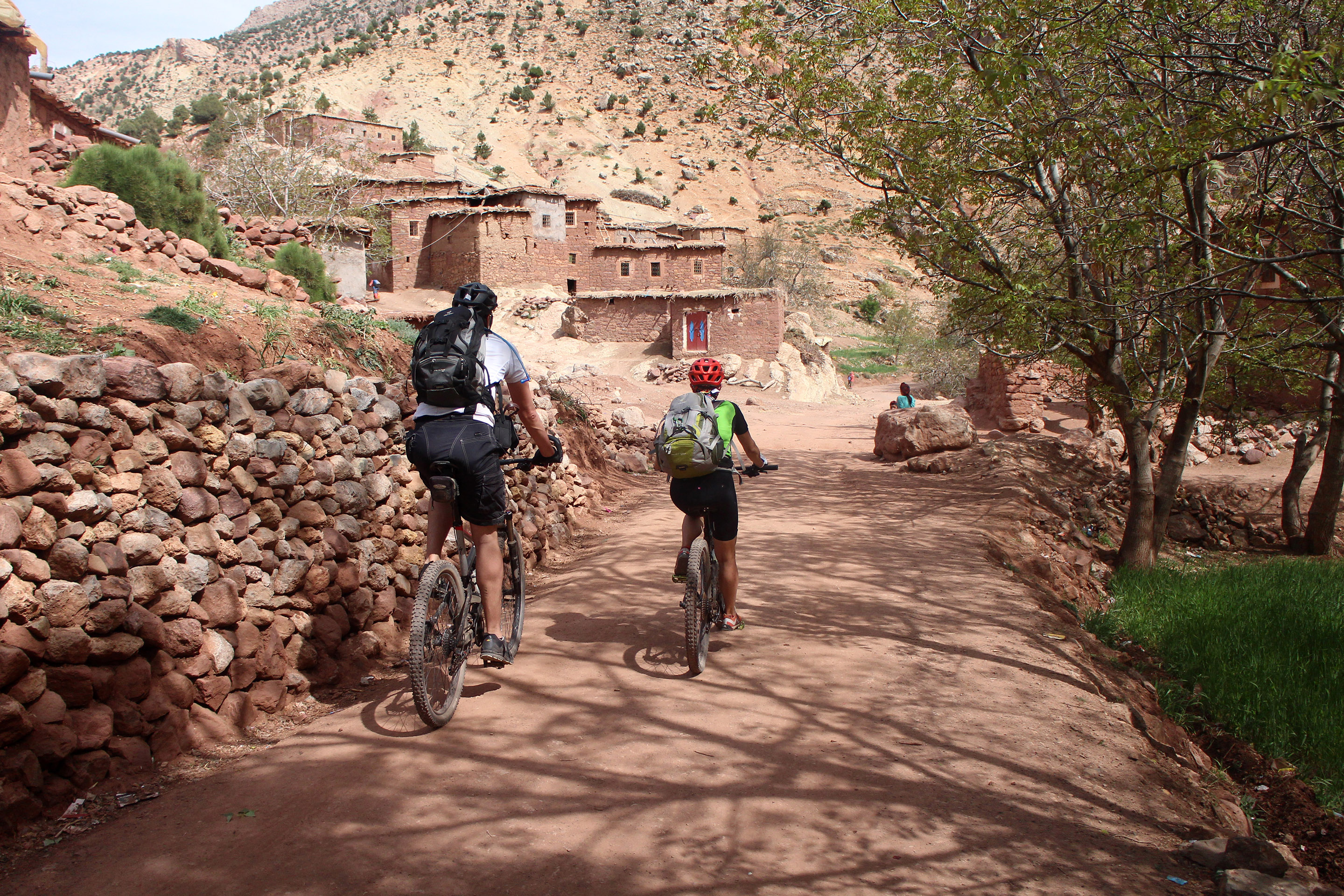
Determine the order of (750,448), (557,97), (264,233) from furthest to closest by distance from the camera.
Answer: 1. (557,97)
2. (264,233)
3. (750,448)

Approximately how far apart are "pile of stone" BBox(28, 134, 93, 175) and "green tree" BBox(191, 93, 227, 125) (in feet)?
178

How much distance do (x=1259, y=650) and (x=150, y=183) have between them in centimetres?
1173

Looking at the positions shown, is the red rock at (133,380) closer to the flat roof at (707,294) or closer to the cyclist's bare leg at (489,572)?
the cyclist's bare leg at (489,572)

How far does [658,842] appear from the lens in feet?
9.75

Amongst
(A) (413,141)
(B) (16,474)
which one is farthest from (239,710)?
(A) (413,141)

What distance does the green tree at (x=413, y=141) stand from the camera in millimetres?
56500

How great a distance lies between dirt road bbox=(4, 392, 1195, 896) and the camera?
9.18 ft

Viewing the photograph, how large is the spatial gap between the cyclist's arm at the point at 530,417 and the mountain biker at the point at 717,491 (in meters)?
0.78

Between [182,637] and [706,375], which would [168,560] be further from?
[706,375]

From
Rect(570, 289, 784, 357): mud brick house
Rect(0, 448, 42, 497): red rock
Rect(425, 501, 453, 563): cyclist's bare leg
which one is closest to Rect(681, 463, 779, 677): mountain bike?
Rect(425, 501, 453, 563): cyclist's bare leg

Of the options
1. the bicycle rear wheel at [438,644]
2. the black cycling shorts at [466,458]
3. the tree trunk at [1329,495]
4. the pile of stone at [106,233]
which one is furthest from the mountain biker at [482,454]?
the tree trunk at [1329,495]

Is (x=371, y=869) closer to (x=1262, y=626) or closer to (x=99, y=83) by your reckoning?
(x=1262, y=626)

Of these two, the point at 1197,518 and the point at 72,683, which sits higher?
the point at 72,683

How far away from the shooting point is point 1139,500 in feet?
32.8
